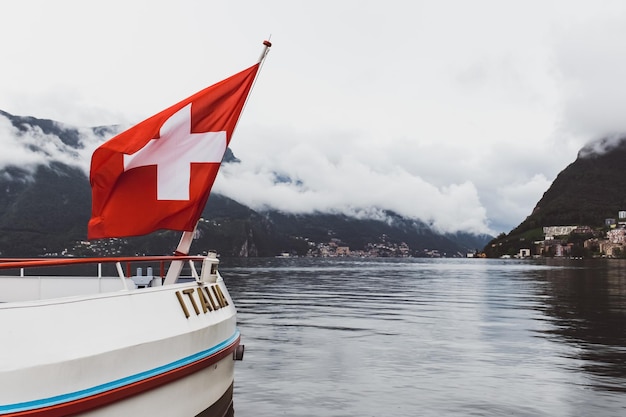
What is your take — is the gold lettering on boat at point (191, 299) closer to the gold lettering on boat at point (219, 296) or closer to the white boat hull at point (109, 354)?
the white boat hull at point (109, 354)

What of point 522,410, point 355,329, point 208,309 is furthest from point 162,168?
point 355,329

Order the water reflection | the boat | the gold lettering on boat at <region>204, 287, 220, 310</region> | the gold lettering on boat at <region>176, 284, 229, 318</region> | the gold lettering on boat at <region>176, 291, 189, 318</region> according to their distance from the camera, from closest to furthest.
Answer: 1. the boat
2. the gold lettering on boat at <region>176, 291, 189, 318</region>
3. the gold lettering on boat at <region>176, 284, 229, 318</region>
4. the gold lettering on boat at <region>204, 287, 220, 310</region>
5. the water reflection

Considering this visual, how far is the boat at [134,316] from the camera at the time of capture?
272 inches

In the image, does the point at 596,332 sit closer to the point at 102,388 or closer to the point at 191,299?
the point at 191,299

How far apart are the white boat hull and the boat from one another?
13 millimetres

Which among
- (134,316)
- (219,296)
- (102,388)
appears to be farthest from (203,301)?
(102,388)

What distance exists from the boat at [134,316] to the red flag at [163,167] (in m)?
0.02

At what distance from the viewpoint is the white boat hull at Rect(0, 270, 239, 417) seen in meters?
6.77

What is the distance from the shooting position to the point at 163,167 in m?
10.5

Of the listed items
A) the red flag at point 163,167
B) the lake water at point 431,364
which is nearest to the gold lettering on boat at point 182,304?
the red flag at point 163,167

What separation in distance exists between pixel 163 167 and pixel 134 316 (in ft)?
10.2

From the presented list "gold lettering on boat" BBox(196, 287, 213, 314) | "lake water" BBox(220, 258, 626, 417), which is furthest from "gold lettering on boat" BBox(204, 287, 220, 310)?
"lake water" BBox(220, 258, 626, 417)

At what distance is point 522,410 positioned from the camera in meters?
13.7

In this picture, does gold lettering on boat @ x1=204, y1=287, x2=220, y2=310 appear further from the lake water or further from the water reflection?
the water reflection
